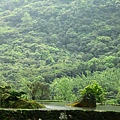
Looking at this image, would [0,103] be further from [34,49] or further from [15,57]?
[34,49]

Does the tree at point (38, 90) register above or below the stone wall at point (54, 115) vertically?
above

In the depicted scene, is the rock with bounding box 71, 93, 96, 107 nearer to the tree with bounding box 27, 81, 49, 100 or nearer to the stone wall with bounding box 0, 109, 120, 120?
the stone wall with bounding box 0, 109, 120, 120

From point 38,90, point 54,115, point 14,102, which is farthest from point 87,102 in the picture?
point 38,90

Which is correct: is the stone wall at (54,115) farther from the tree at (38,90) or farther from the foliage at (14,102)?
the tree at (38,90)

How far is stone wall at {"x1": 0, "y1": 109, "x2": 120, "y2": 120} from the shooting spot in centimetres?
2898

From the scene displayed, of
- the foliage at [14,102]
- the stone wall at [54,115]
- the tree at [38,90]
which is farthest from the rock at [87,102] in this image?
the tree at [38,90]

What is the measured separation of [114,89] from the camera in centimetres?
9438

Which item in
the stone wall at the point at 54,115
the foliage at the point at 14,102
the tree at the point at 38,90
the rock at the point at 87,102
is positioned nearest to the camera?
the stone wall at the point at 54,115

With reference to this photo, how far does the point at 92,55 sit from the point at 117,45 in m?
15.4

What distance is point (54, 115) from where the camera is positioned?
2983 centimetres

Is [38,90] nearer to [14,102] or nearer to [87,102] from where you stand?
[87,102]

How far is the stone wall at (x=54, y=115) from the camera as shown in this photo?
29.0 m

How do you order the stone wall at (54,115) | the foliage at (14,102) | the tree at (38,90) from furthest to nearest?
1. the tree at (38,90)
2. the foliage at (14,102)
3. the stone wall at (54,115)

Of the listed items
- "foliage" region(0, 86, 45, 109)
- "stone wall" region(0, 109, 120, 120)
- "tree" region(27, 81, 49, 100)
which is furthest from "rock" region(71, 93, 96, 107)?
"tree" region(27, 81, 49, 100)
